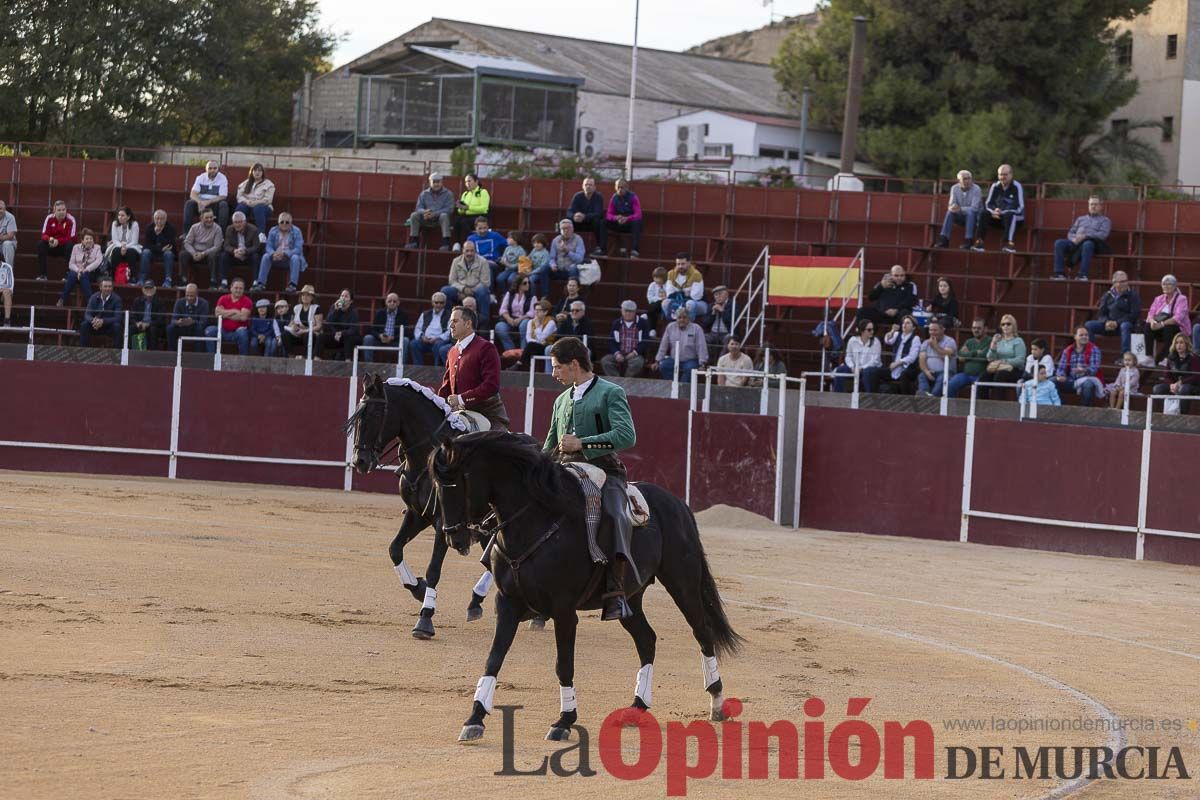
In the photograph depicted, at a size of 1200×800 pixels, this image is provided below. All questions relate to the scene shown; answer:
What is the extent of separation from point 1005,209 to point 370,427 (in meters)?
14.0

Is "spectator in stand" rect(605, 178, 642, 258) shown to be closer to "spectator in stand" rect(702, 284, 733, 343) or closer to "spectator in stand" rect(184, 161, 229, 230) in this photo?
"spectator in stand" rect(702, 284, 733, 343)

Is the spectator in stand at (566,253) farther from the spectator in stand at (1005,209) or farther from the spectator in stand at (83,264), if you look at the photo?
the spectator in stand at (83,264)

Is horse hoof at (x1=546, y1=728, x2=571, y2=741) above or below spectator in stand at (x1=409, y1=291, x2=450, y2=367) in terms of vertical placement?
below

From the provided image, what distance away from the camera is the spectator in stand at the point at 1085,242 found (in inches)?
834

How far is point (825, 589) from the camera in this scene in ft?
44.2

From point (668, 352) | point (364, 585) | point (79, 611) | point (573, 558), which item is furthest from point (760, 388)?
point (573, 558)

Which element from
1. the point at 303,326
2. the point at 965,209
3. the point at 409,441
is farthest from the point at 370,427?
the point at 965,209

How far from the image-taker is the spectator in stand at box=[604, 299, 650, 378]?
65.5 feet

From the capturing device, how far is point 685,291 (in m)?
21.1

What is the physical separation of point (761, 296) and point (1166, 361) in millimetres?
6114

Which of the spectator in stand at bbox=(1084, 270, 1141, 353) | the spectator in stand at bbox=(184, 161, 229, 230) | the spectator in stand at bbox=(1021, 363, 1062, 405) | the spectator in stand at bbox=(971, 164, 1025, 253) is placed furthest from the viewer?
the spectator in stand at bbox=(184, 161, 229, 230)

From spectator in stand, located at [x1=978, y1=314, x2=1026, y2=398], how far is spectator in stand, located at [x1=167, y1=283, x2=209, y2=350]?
9931 millimetres

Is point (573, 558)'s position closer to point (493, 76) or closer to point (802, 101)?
point (493, 76)

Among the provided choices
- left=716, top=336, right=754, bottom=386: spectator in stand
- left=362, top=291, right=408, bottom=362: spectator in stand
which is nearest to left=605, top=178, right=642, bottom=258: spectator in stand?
left=362, top=291, right=408, bottom=362: spectator in stand
